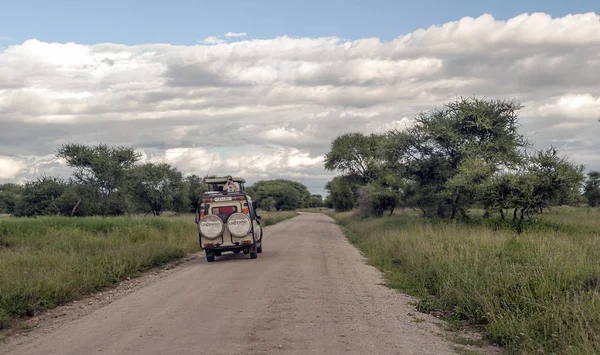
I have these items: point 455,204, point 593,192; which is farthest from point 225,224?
point 593,192

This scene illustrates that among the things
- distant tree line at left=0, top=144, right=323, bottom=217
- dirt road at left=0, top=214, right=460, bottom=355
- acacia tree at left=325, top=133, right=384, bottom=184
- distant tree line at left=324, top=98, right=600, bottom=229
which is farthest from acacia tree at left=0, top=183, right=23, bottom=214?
dirt road at left=0, top=214, right=460, bottom=355

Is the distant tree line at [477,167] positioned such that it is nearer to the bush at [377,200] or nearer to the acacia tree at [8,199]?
the bush at [377,200]

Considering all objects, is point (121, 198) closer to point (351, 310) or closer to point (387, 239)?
point (387, 239)

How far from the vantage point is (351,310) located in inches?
378

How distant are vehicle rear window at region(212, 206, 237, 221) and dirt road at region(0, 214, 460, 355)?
14.2ft

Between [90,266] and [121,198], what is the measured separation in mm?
40089

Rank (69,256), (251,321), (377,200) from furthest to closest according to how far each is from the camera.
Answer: (377,200) → (69,256) → (251,321)

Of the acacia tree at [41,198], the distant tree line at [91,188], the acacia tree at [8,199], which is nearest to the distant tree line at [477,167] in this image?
the distant tree line at [91,188]

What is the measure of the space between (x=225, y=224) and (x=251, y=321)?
9551 mm

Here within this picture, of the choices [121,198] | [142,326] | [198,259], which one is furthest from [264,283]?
[121,198]

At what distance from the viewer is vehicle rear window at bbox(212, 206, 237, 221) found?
59.6 ft

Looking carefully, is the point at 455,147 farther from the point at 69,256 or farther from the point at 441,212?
the point at 69,256

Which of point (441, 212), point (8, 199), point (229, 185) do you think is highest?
point (8, 199)

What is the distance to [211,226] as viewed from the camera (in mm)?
17406
